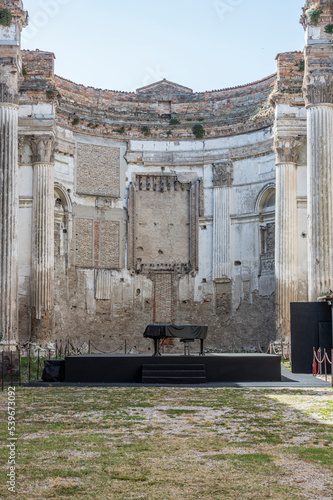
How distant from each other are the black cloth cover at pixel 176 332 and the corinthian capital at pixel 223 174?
45.6 feet

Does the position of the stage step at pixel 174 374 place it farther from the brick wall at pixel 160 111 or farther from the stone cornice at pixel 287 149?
the brick wall at pixel 160 111

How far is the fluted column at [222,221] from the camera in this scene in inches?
1260

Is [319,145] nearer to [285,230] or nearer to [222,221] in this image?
[285,230]

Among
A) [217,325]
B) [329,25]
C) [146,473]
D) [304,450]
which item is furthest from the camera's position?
[217,325]

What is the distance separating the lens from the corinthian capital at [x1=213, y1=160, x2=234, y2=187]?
32531 millimetres

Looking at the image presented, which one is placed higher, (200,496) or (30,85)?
(30,85)

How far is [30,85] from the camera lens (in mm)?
29469

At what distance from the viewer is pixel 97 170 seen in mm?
32531

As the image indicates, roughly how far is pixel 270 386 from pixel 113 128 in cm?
1883

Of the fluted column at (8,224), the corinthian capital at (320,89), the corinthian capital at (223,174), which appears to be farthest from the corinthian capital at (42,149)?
the corinthian capital at (320,89)

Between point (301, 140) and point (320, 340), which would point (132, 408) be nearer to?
point (320, 340)

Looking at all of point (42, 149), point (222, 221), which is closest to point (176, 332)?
point (42, 149)

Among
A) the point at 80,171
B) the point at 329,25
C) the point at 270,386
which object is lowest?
the point at 270,386

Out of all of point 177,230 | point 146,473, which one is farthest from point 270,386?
point 177,230
